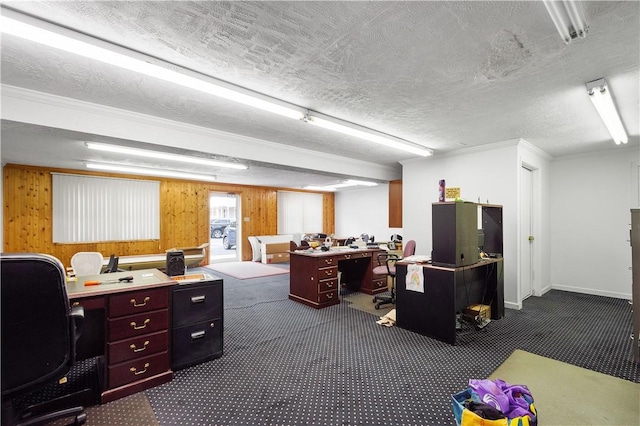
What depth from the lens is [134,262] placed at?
6.43m

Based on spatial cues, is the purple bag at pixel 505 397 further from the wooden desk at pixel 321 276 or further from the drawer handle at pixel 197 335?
the wooden desk at pixel 321 276

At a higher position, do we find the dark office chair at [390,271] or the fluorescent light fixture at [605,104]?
the fluorescent light fixture at [605,104]

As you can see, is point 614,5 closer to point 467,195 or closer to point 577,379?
point 577,379

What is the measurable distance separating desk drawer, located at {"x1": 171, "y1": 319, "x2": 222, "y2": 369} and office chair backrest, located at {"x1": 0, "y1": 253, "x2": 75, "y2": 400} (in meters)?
1.15

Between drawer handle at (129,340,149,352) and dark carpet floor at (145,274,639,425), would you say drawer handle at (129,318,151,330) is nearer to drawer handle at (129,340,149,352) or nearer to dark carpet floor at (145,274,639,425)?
drawer handle at (129,340,149,352)

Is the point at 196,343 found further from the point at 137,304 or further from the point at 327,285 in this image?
the point at 327,285

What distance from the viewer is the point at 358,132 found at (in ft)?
12.5

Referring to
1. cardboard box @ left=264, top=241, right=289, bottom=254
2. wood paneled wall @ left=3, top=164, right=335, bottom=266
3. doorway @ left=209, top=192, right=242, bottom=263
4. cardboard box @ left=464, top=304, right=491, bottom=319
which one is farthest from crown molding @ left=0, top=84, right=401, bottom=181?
doorway @ left=209, top=192, right=242, bottom=263

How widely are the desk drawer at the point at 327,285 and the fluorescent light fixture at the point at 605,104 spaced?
3817 mm

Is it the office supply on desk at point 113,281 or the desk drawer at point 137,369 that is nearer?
the desk drawer at point 137,369

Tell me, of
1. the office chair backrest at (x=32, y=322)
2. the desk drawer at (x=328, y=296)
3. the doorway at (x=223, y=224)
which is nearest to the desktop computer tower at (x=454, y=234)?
the desk drawer at (x=328, y=296)

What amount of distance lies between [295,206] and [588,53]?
9.63 meters

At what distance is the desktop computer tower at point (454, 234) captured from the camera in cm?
328

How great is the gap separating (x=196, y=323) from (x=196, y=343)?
19cm
